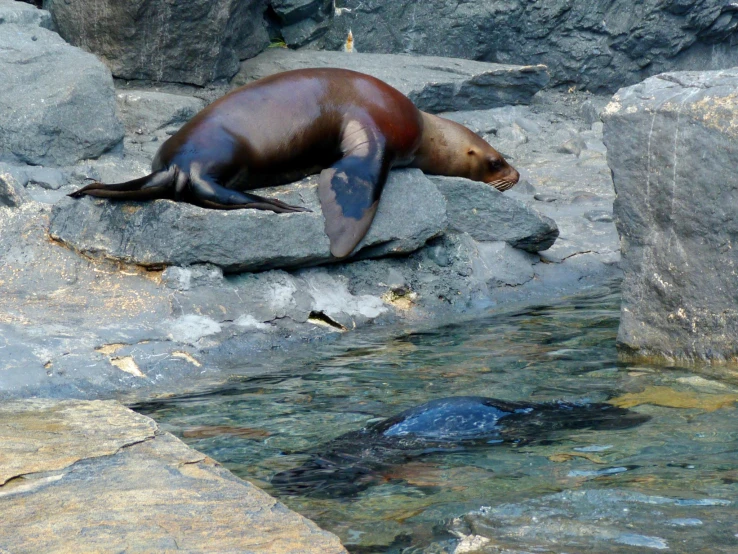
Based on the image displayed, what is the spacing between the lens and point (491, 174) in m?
7.06

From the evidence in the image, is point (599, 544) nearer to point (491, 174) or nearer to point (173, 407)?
point (173, 407)

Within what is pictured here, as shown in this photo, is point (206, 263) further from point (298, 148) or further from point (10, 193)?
point (10, 193)

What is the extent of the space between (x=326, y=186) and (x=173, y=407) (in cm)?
213

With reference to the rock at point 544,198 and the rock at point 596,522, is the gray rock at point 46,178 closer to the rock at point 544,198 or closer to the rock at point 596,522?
the rock at point 544,198

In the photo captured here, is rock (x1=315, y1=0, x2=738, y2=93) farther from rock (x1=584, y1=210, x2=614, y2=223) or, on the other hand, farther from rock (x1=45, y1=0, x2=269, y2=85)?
rock (x1=584, y1=210, x2=614, y2=223)

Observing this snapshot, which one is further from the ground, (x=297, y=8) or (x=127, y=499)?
(x=297, y=8)

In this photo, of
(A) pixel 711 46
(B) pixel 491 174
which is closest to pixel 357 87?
(B) pixel 491 174

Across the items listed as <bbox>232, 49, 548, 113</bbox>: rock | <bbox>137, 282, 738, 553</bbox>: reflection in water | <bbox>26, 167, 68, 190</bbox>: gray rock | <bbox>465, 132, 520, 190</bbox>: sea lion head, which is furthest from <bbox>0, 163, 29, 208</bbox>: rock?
<bbox>232, 49, 548, 113</bbox>: rock

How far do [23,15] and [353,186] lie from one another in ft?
12.5

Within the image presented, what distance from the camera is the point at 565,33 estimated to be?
34.2 ft

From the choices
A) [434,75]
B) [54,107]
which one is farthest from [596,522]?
[434,75]

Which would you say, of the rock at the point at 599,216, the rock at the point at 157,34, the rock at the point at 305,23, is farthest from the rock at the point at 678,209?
the rock at the point at 305,23

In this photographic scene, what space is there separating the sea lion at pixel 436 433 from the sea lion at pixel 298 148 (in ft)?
6.84

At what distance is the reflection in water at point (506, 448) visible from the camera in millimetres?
2273
